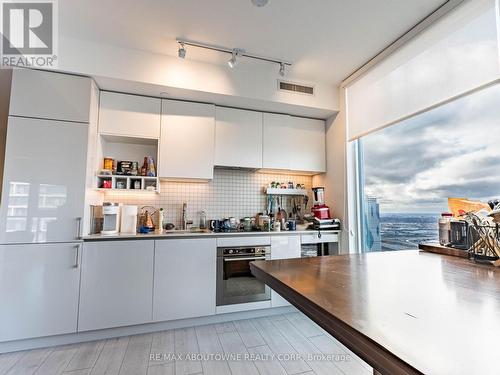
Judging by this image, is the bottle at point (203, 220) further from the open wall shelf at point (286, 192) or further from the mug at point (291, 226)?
the mug at point (291, 226)

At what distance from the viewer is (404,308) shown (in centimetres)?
68

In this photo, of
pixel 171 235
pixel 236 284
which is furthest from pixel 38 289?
pixel 236 284

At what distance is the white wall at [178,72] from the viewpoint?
2.28 metres

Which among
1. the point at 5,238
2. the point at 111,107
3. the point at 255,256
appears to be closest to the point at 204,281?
the point at 255,256

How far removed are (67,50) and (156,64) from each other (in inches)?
30.3

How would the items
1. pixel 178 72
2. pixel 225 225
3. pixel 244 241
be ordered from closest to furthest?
pixel 178 72
pixel 244 241
pixel 225 225

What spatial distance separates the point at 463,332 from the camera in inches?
21.6

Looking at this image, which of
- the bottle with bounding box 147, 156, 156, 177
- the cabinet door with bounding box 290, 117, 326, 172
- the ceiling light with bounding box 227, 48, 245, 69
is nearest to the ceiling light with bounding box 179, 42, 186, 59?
the ceiling light with bounding box 227, 48, 245, 69

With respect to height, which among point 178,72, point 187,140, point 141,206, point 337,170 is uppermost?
point 178,72

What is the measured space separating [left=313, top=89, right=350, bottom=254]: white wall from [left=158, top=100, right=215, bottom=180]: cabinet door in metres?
1.59

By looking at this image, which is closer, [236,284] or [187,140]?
[236,284]

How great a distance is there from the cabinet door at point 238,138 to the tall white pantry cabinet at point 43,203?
4.38 feet

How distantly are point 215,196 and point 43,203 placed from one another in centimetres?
170

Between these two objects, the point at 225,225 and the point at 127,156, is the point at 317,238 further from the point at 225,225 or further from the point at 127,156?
the point at 127,156
